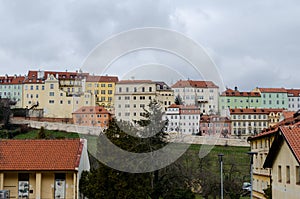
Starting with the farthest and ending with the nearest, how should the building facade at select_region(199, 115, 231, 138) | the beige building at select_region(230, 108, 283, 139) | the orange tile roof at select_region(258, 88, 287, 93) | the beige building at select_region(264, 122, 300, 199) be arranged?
the orange tile roof at select_region(258, 88, 287, 93) < the beige building at select_region(230, 108, 283, 139) < the building facade at select_region(199, 115, 231, 138) < the beige building at select_region(264, 122, 300, 199)

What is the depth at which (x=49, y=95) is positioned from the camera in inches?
5497

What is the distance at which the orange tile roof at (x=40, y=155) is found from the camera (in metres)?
35.6

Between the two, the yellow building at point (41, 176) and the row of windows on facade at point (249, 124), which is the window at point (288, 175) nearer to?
the yellow building at point (41, 176)

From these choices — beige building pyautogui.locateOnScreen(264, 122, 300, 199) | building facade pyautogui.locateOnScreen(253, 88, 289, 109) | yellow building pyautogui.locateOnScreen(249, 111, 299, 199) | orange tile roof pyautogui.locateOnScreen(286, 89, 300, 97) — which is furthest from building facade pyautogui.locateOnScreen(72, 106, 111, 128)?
orange tile roof pyautogui.locateOnScreen(286, 89, 300, 97)

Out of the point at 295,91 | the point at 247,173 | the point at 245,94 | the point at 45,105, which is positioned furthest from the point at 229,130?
the point at 247,173

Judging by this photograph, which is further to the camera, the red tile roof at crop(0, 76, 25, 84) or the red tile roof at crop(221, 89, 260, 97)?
the red tile roof at crop(221, 89, 260, 97)

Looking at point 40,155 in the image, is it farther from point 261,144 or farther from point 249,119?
point 249,119

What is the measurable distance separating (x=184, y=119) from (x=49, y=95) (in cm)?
4581

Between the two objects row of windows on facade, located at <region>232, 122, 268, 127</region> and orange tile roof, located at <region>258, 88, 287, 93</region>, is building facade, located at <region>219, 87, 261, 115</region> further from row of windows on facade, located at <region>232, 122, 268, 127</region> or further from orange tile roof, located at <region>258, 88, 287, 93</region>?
row of windows on facade, located at <region>232, 122, 268, 127</region>

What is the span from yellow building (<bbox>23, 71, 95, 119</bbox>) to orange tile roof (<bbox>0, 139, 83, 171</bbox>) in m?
91.7

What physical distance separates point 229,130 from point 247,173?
75.3 meters

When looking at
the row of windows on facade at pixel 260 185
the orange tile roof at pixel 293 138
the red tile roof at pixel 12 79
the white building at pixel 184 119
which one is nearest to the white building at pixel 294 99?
the white building at pixel 184 119

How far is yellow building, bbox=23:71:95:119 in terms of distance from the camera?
134 m

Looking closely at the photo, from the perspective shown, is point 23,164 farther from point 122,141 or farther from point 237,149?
point 237,149
